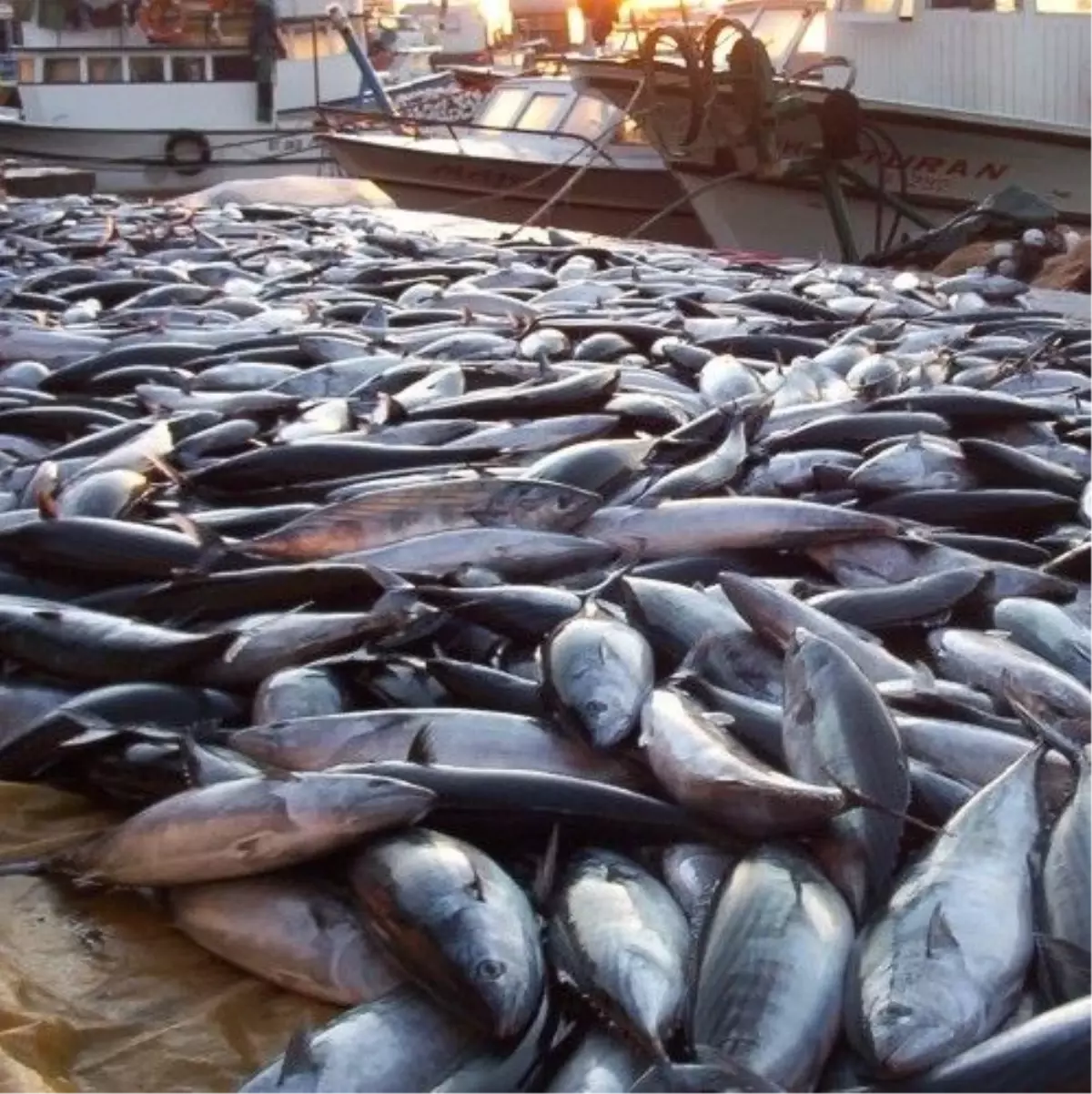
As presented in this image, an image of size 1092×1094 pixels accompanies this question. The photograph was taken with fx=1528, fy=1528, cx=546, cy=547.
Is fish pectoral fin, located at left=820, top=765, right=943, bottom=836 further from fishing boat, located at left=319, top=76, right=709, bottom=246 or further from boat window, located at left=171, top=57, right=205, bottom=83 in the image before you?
boat window, located at left=171, top=57, right=205, bottom=83

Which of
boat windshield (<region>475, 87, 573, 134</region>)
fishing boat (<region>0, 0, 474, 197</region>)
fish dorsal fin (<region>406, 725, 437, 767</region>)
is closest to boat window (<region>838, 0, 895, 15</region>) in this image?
boat windshield (<region>475, 87, 573, 134</region>)

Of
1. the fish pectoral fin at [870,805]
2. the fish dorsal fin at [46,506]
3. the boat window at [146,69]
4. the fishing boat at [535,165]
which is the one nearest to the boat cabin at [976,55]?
the fishing boat at [535,165]

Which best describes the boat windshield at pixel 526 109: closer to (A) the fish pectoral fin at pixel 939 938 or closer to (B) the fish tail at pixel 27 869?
(B) the fish tail at pixel 27 869

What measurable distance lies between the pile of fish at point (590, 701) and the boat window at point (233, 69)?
59.1 ft

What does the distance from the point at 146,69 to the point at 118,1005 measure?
69.9 ft

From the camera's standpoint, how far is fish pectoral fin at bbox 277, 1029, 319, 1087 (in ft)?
5.68

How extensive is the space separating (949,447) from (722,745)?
1.84 m

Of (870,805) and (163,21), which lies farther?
(163,21)

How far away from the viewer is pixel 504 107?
15555 millimetres

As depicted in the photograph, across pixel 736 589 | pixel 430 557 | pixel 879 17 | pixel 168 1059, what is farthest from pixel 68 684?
pixel 879 17

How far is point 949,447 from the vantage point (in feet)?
12.6

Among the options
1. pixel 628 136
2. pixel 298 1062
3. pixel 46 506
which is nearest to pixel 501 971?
pixel 298 1062

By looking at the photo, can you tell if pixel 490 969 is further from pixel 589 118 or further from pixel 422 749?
pixel 589 118

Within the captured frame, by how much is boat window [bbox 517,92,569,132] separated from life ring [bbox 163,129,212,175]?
7.45 m
